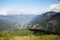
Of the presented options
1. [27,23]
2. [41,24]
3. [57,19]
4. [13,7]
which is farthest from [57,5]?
[13,7]

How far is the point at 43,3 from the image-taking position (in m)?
4.04

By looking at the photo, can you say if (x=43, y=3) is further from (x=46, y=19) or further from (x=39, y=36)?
(x=39, y=36)

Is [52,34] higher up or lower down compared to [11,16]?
lower down

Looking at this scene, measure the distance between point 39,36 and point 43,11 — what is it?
758mm

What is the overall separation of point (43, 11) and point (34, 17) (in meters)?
0.33

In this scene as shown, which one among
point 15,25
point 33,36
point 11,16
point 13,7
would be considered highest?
point 13,7

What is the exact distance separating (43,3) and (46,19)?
1.56 ft

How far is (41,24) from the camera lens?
3994 mm

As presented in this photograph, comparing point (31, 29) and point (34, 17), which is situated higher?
point (34, 17)

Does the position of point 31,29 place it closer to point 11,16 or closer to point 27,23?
point 27,23

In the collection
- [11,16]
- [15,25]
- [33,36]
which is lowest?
[33,36]

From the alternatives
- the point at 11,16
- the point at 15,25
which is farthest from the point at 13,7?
the point at 15,25

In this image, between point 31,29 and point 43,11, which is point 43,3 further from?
point 31,29

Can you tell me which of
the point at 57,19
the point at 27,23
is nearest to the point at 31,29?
the point at 27,23
